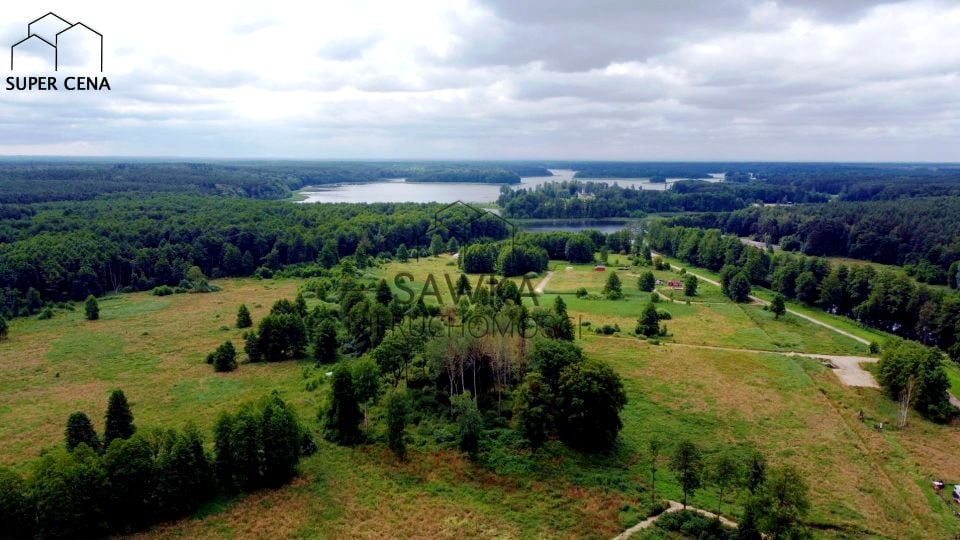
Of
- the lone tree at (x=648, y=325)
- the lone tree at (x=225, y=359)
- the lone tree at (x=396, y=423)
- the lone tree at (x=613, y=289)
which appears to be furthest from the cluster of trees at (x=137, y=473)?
the lone tree at (x=613, y=289)

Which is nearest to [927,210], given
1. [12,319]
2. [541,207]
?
[541,207]

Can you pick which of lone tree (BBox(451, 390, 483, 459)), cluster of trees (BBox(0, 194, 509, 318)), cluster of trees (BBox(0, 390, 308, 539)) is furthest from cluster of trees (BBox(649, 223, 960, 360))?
cluster of trees (BBox(0, 390, 308, 539))

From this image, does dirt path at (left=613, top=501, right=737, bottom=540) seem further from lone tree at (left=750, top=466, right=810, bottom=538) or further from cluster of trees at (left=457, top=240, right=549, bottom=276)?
cluster of trees at (left=457, top=240, right=549, bottom=276)

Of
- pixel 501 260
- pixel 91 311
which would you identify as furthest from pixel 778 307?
pixel 91 311

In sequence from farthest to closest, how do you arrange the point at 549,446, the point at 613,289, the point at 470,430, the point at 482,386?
the point at 613,289, the point at 482,386, the point at 549,446, the point at 470,430

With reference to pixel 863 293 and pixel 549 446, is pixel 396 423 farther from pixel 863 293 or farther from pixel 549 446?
pixel 863 293
